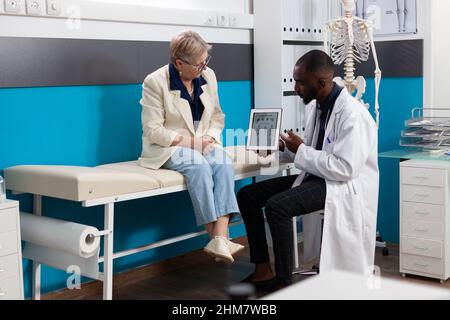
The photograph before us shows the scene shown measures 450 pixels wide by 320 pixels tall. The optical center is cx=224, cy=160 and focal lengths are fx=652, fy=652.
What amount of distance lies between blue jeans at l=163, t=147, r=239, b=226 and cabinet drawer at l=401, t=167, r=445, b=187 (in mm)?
922

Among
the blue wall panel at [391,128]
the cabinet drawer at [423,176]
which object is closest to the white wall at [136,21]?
the blue wall panel at [391,128]

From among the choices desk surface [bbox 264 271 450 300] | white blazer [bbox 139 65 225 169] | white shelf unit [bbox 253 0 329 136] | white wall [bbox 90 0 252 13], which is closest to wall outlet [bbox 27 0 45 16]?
white wall [bbox 90 0 252 13]

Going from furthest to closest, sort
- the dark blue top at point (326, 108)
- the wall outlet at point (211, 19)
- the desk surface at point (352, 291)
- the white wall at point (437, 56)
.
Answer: the white wall at point (437, 56) → the wall outlet at point (211, 19) → the dark blue top at point (326, 108) → the desk surface at point (352, 291)

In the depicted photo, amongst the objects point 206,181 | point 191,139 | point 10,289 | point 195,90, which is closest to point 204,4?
point 195,90

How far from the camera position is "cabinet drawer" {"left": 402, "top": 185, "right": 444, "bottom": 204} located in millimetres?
3224

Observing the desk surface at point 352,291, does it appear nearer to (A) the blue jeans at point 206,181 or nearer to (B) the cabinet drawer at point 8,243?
(B) the cabinet drawer at point 8,243

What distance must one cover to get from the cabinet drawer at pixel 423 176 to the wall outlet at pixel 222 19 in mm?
1278

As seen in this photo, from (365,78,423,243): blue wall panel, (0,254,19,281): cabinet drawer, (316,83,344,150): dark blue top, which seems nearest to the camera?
(0,254,19,281): cabinet drawer

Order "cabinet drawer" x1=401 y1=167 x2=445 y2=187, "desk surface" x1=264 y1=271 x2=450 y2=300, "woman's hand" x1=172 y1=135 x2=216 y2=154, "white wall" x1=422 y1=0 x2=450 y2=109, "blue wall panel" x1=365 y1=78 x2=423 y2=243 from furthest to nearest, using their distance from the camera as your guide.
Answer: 1. "blue wall panel" x1=365 y1=78 x2=423 y2=243
2. "white wall" x1=422 y1=0 x2=450 y2=109
3. "cabinet drawer" x1=401 y1=167 x2=445 y2=187
4. "woman's hand" x1=172 y1=135 x2=216 y2=154
5. "desk surface" x1=264 y1=271 x2=450 y2=300

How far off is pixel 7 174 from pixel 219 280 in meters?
1.22

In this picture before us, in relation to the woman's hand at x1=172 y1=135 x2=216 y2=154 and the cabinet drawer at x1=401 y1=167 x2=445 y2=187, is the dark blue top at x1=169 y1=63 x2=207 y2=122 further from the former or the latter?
the cabinet drawer at x1=401 y1=167 x2=445 y2=187

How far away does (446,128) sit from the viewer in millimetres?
3416

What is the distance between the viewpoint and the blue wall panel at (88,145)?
279cm

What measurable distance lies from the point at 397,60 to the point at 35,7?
2.13 m
